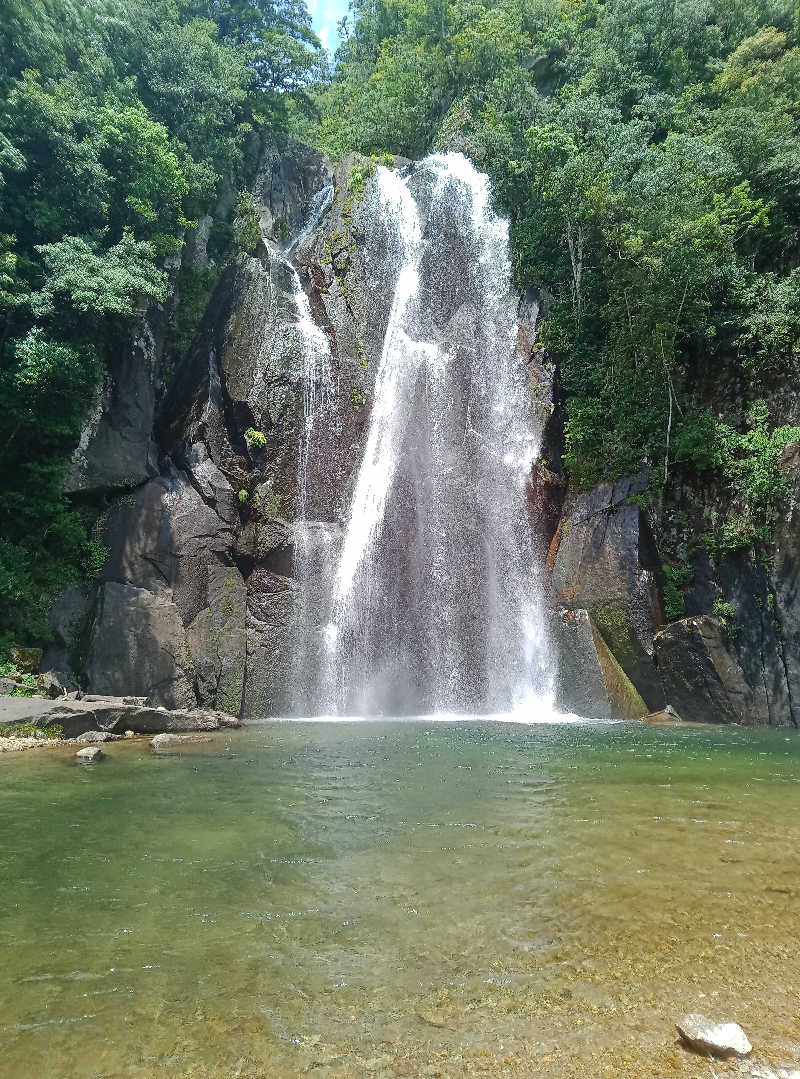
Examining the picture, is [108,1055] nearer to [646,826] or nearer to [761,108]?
[646,826]

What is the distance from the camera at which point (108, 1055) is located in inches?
98.2

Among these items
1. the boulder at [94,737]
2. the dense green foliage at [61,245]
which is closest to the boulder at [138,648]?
the dense green foliage at [61,245]

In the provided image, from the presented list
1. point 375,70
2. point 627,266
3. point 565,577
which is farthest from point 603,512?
point 375,70

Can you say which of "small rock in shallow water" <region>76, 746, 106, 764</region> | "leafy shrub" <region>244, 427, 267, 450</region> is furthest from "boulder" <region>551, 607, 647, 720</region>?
"small rock in shallow water" <region>76, 746, 106, 764</region>

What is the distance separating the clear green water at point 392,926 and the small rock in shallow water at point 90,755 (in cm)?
153

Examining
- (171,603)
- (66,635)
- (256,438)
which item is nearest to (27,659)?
(66,635)

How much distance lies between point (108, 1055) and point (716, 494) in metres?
16.5

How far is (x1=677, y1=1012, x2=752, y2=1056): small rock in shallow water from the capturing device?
2434 mm

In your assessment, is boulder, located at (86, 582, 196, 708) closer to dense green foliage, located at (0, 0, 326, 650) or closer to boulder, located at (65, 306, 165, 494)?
dense green foliage, located at (0, 0, 326, 650)

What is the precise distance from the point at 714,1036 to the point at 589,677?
1329 centimetres

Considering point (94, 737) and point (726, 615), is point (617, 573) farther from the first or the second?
point (94, 737)

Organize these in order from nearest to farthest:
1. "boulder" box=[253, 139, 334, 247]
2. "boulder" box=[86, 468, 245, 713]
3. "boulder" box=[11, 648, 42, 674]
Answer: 1. "boulder" box=[11, 648, 42, 674]
2. "boulder" box=[86, 468, 245, 713]
3. "boulder" box=[253, 139, 334, 247]

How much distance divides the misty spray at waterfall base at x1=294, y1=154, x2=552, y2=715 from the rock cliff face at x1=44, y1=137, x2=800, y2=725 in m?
0.31

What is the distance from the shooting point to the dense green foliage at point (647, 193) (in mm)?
16250
